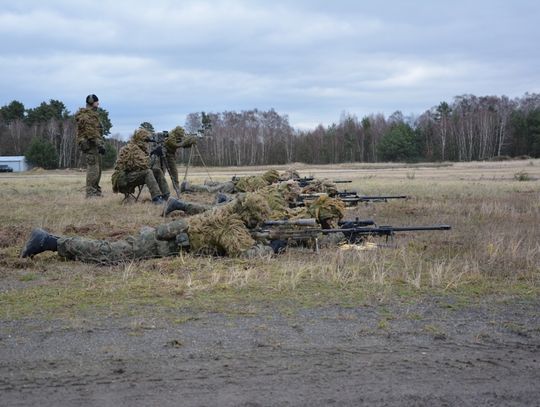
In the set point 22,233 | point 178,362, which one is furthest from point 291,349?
point 22,233

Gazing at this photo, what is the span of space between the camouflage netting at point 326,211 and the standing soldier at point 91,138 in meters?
10.7

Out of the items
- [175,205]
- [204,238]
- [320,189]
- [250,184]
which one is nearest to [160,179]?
[250,184]

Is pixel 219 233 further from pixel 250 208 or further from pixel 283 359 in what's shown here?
pixel 283 359

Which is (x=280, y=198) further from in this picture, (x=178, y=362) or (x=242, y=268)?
(x=178, y=362)

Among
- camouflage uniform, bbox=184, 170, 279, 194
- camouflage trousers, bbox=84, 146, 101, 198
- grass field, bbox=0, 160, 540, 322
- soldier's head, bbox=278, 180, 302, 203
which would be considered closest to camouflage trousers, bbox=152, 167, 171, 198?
camouflage trousers, bbox=84, 146, 101, 198

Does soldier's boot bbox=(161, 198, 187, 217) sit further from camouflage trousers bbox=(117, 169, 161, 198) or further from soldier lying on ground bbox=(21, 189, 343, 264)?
camouflage trousers bbox=(117, 169, 161, 198)

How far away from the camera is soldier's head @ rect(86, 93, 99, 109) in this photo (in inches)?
762

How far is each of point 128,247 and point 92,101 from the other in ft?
37.8

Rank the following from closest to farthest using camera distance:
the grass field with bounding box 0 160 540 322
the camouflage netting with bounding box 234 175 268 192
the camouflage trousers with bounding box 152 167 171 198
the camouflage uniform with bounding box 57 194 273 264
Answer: the grass field with bounding box 0 160 540 322 < the camouflage uniform with bounding box 57 194 273 264 < the camouflage trousers with bounding box 152 167 171 198 < the camouflage netting with bounding box 234 175 268 192

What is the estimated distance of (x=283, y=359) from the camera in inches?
197

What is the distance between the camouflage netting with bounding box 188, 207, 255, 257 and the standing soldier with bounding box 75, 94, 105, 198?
11.1 metres

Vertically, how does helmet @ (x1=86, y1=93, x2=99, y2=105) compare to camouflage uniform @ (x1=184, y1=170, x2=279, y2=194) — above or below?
above

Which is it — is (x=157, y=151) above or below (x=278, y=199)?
above

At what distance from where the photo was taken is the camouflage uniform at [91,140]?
19.4m
